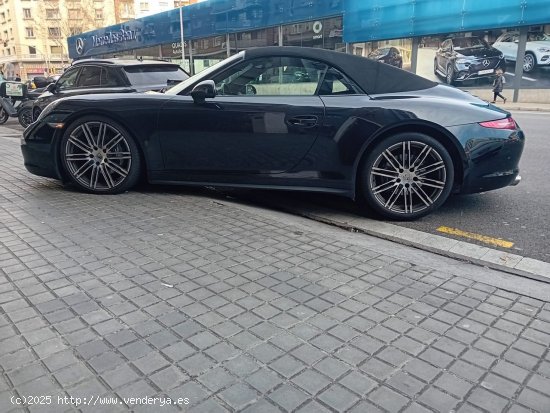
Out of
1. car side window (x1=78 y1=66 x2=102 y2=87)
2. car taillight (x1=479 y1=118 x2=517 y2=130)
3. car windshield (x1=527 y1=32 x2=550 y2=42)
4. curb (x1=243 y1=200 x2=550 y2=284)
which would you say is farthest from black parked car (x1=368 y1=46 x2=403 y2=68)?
curb (x1=243 y1=200 x2=550 y2=284)

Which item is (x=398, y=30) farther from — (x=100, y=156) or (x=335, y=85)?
(x=100, y=156)

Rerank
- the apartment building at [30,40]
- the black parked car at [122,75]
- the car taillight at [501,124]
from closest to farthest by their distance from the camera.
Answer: the car taillight at [501,124], the black parked car at [122,75], the apartment building at [30,40]

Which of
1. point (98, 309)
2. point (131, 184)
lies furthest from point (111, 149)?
point (98, 309)

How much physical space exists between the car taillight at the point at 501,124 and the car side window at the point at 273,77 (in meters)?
1.52

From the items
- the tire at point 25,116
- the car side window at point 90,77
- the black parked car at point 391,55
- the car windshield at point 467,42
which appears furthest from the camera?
the black parked car at point 391,55

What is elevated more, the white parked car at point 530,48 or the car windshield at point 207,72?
the white parked car at point 530,48

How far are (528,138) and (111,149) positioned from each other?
8.23 metres

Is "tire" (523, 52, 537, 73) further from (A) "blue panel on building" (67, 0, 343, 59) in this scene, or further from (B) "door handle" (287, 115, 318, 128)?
(B) "door handle" (287, 115, 318, 128)

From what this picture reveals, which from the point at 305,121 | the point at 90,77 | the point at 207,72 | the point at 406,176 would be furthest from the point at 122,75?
the point at 406,176

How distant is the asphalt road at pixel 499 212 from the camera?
3859 millimetres

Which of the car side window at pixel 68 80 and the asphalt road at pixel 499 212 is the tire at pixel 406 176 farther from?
the car side window at pixel 68 80

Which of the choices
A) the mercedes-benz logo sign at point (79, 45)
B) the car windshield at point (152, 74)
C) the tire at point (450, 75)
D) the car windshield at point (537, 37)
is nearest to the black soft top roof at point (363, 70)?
the car windshield at point (152, 74)

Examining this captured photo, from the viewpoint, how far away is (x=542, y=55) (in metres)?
21.8

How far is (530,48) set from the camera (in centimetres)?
2198
